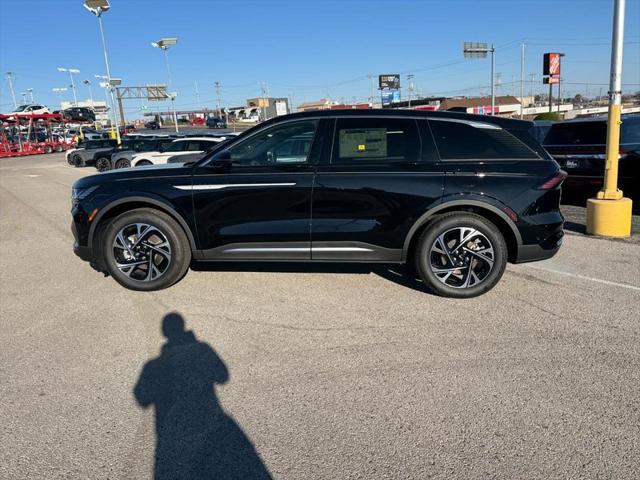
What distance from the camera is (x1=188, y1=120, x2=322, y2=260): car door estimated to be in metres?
4.77

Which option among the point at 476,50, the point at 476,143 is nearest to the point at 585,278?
the point at 476,143

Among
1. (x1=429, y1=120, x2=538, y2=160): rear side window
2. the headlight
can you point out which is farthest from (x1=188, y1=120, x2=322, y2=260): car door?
(x1=429, y1=120, x2=538, y2=160): rear side window

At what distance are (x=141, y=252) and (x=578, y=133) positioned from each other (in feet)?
27.0

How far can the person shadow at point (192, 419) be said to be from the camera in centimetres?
250

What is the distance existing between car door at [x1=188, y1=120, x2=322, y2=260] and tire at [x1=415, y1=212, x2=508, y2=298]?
1200 millimetres

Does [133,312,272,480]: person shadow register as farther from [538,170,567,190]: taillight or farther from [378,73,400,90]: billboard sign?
[378,73,400,90]: billboard sign

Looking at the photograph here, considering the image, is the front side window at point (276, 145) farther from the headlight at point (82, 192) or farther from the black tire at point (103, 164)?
the black tire at point (103, 164)

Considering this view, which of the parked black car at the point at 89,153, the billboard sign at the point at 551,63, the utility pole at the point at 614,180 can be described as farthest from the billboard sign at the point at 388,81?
the utility pole at the point at 614,180

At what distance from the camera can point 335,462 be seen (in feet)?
8.26

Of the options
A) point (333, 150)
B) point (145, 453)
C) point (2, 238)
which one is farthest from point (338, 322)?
point (2, 238)

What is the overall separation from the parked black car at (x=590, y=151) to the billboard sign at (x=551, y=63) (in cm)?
4619

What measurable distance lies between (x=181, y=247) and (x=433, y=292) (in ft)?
8.61

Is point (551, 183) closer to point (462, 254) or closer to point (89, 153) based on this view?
point (462, 254)

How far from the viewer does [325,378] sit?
10.9ft
